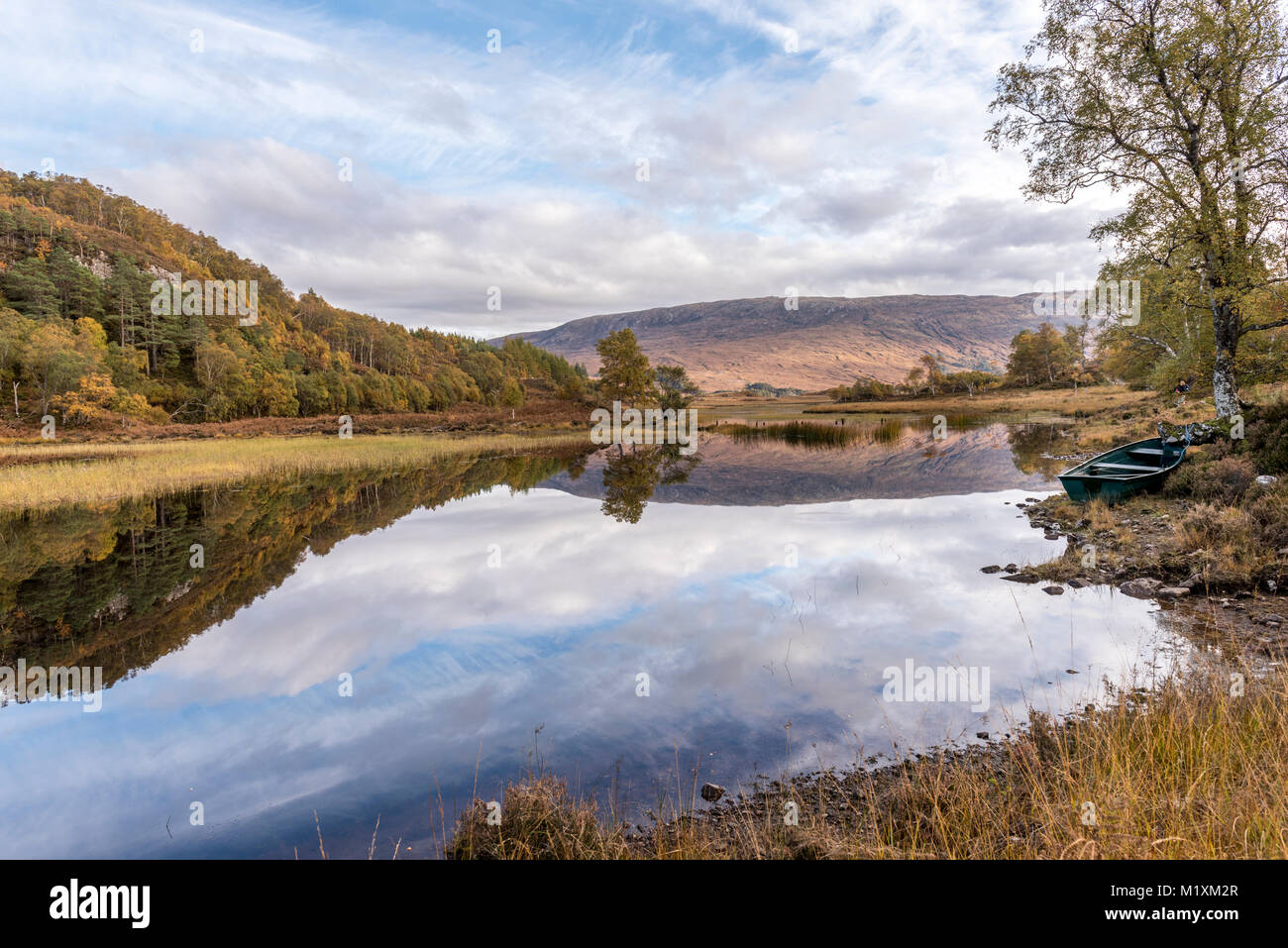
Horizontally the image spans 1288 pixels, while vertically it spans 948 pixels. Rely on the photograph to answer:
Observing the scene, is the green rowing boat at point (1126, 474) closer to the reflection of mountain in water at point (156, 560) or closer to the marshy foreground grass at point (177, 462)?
the reflection of mountain in water at point (156, 560)

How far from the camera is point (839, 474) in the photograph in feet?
96.7

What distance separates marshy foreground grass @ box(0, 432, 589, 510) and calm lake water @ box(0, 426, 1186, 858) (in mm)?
5718

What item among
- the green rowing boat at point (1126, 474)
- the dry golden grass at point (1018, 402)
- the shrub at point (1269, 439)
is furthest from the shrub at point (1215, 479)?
the dry golden grass at point (1018, 402)

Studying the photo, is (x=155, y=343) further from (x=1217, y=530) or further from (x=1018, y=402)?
(x=1018, y=402)

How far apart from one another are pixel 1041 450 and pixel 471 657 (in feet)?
124

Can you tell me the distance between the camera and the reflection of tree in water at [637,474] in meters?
22.6

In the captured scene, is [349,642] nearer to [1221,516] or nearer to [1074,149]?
[1221,516]

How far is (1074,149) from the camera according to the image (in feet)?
60.0

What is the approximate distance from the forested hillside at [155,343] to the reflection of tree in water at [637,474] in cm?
5319

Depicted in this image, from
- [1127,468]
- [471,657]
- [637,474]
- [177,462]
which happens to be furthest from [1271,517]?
[177,462]

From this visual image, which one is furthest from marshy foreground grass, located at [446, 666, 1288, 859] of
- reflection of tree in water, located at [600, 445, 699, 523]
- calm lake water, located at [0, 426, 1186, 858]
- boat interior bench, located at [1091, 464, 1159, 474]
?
reflection of tree in water, located at [600, 445, 699, 523]

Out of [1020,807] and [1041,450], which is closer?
[1020,807]
